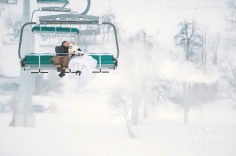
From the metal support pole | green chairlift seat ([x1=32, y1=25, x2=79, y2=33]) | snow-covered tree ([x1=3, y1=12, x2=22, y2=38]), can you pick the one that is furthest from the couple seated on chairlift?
snow-covered tree ([x1=3, y1=12, x2=22, y2=38])

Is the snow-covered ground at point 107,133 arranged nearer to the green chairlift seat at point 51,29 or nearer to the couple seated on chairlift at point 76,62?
the green chairlift seat at point 51,29

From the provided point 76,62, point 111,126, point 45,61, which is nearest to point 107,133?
point 111,126

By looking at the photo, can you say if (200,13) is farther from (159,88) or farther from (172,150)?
(172,150)

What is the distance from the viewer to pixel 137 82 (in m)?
27.2

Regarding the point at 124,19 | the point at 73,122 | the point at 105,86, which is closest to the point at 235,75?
the point at 105,86

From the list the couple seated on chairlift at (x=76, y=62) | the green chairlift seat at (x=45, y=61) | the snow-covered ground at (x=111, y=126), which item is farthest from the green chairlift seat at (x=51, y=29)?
the snow-covered ground at (x=111, y=126)

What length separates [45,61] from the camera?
17.7 feet

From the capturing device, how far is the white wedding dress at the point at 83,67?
5.18m

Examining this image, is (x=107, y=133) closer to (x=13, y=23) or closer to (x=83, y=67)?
(x=13, y=23)

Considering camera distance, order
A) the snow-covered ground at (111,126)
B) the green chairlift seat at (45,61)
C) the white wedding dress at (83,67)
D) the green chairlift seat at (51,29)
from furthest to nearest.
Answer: the snow-covered ground at (111,126)
the green chairlift seat at (51,29)
the green chairlift seat at (45,61)
the white wedding dress at (83,67)

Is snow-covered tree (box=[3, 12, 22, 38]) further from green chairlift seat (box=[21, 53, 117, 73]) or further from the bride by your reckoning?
the bride

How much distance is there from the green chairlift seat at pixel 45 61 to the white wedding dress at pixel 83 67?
13cm

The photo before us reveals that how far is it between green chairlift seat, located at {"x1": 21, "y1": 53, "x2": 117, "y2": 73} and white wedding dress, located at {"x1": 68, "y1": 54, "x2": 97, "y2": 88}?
0.44 ft

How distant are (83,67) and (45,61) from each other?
544mm
